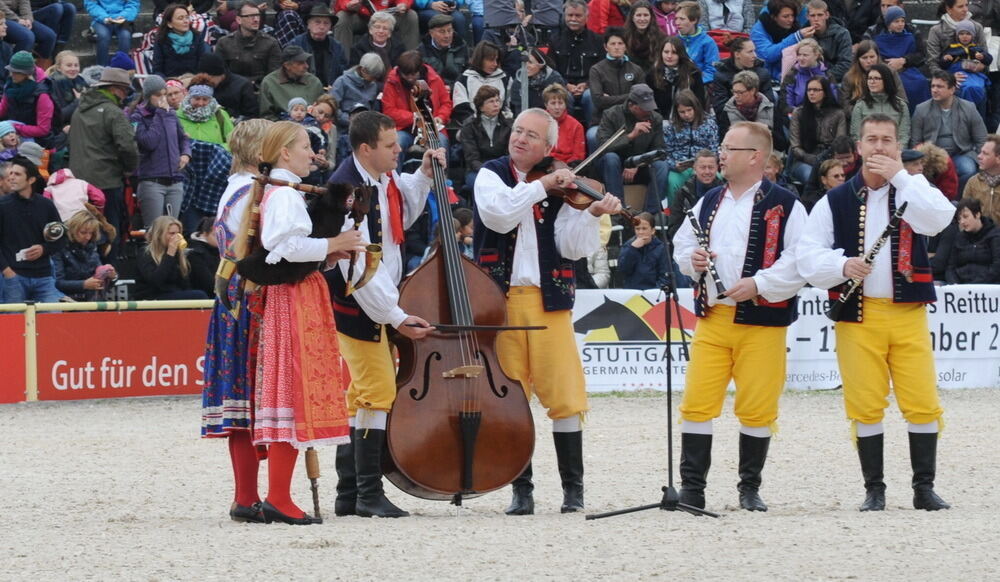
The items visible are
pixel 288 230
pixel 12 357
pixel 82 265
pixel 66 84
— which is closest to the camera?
pixel 288 230

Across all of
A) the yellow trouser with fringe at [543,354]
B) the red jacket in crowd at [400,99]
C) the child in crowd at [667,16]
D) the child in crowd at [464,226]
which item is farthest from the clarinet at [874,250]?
the child in crowd at [667,16]

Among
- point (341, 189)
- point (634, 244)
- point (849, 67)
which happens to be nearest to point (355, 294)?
point (341, 189)

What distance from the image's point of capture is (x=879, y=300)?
23.3 feet

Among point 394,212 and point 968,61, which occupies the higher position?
point 968,61

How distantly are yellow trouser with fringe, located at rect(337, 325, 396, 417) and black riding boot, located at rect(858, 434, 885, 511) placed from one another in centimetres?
217

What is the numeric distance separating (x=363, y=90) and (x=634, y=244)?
3453 mm

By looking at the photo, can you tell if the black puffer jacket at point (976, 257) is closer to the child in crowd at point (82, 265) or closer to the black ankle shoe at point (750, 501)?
the black ankle shoe at point (750, 501)

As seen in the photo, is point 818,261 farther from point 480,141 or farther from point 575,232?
point 480,141

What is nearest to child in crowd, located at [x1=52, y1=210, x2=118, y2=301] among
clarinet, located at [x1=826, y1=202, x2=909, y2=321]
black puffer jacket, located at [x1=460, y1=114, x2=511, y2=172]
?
black puffer jacket, located at [x1=460, y1=114, x2=511, y2=172]

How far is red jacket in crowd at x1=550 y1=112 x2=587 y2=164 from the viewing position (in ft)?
46.8

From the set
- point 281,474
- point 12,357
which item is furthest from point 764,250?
point 12,357

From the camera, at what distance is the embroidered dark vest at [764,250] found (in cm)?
701

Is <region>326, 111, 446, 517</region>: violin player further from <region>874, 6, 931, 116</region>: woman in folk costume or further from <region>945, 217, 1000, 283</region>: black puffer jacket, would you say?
<region>874, 6, 931, 116</region>: woman in folk costume

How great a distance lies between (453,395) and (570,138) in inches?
303
